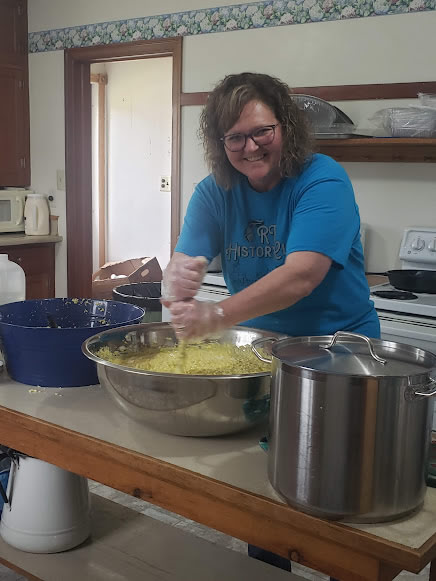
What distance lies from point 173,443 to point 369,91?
254 centimetres

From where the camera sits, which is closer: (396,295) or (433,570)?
(433,570)

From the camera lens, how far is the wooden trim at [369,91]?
10.5ft

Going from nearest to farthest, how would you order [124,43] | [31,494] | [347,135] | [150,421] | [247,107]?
[150,421]
[247,107]
[31,494]
[347,135]
[124,43]

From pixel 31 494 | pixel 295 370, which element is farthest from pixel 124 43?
pixel 295 370

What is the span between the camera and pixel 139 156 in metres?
6.54

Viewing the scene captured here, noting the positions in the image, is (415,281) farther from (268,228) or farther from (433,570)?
(433,570)

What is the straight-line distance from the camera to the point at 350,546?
99 cm

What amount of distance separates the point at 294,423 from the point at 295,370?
81 mm

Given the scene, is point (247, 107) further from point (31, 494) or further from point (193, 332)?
point (31, 494)

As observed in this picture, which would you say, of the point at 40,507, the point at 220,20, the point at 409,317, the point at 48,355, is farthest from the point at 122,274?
the point at 48,355

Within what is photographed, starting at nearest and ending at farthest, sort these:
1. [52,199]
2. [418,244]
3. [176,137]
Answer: [418,244]
[176,137]
[52,199]

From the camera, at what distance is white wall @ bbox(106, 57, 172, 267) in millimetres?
6301

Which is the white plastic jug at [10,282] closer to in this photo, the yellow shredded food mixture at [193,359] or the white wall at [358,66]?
the yellow shredded food mixture at [193,359]

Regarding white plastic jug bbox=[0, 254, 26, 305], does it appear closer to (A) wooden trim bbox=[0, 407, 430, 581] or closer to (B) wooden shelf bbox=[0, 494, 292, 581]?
(A) wooden trim bbox=[0, 407, 430, 581]
